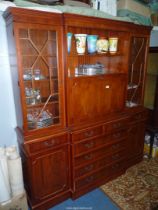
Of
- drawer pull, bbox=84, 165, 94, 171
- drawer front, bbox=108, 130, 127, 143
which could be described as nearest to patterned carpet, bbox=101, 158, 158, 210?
drawer pull, bbox=84, 165, 94, 171

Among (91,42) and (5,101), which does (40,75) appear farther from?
(91,42)

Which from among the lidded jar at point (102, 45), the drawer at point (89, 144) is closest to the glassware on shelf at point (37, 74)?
the lidded jar at point (102, 45)

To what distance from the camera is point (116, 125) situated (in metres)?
2.08

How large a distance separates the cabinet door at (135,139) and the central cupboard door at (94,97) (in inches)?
16.3

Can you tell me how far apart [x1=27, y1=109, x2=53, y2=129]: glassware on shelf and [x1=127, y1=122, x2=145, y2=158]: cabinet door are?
1.14m

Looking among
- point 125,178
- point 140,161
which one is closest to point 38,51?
point 125,178

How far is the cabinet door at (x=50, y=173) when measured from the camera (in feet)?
5.50

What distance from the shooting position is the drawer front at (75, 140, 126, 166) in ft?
6.26

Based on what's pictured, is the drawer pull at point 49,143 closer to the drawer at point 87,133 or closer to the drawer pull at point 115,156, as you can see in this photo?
the drawer at point 87,133

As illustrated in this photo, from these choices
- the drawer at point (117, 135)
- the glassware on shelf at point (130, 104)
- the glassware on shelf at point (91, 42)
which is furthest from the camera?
the glassware on shelf at point (130, 104)

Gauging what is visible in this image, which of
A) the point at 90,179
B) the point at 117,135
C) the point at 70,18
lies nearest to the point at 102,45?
the point at 70,18

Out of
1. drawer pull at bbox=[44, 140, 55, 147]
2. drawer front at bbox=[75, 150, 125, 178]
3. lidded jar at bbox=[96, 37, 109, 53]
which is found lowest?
drawer front at bbox=[75, 150, 125, 178]

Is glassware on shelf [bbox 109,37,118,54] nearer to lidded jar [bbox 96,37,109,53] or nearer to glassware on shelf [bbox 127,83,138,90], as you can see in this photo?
lidded jar [bbox 96,37,109,53]

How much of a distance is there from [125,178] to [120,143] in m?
0.49
